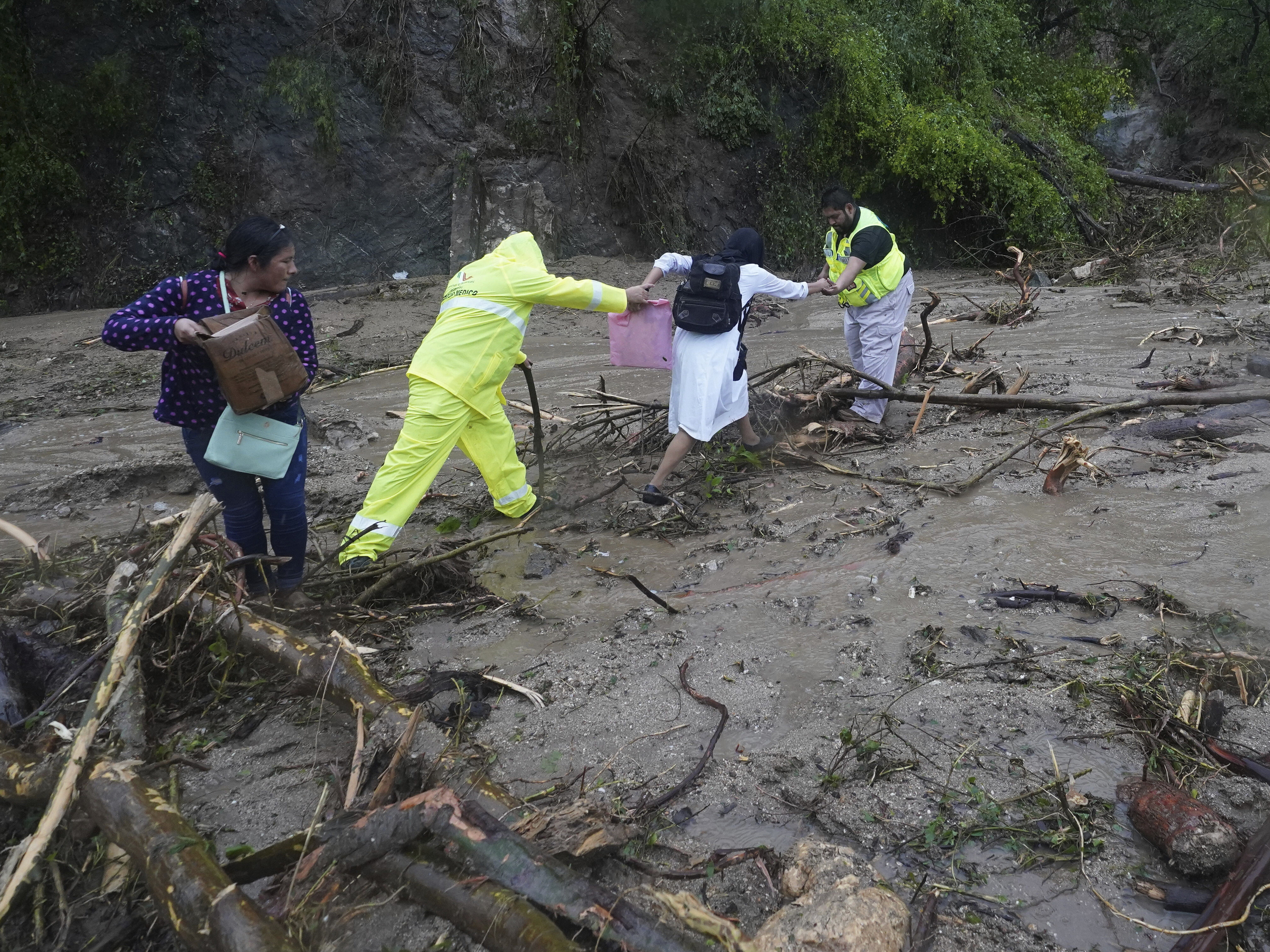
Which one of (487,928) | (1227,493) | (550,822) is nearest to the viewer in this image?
(487,928)

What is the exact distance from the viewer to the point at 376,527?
4426mm

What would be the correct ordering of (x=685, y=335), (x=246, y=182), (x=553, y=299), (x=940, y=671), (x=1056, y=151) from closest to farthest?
(x=940, y=671), (x=553, y=299), (x=685, y=335), (x=246, y=182), (x=1056, y=151)

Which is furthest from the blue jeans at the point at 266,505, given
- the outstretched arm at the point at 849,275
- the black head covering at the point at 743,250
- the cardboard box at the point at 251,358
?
the outstretched arm at the point at 849,275

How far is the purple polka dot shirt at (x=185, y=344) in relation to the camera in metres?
3.31

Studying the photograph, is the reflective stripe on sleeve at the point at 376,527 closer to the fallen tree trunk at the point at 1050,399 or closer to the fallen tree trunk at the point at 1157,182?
the fallen tree trunk at the point at 1050,399

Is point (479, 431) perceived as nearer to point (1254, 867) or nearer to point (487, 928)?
point (487, 928)

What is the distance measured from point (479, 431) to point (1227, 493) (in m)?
3.89

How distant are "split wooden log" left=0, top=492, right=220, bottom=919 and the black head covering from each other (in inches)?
126

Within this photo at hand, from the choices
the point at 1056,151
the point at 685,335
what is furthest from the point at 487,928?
the point at 1056,151

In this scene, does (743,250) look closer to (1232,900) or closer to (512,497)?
(512,497)

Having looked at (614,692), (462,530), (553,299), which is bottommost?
(462,530)

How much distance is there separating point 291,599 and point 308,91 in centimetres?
1046

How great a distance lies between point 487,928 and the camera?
1903 millimetres

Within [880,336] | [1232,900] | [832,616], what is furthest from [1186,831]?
[880,336]
